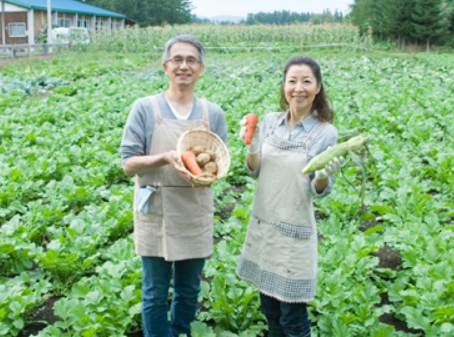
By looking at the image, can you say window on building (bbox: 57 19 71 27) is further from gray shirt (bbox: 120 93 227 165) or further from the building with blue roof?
gray shirt (bbox: 120 93 227 165)

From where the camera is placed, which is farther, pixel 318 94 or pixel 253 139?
pixel 318 94

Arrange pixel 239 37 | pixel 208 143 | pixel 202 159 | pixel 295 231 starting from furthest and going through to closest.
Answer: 1. pixel 239 37
2. pixel 208 143
3. pixel 202 159
4. pixel 295 231

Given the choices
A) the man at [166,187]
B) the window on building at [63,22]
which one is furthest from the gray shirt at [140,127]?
the window on building at [63,22]

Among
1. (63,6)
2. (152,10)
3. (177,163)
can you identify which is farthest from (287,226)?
(152,10)

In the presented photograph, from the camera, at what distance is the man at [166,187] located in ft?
9.66

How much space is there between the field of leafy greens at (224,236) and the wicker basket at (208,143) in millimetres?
654

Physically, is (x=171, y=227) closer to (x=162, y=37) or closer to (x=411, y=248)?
(x=411, y=248)

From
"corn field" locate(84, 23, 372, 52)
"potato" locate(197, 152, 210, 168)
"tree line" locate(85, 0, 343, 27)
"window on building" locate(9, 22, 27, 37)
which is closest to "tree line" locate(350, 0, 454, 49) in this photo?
"corn field" locate(84, 23, 372, 52)

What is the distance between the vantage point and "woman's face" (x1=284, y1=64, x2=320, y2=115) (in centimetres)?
288

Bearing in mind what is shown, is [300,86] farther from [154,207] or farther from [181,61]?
[154,207]

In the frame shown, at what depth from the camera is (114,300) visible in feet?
12.6

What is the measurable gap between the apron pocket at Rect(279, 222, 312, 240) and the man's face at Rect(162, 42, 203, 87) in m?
0.91

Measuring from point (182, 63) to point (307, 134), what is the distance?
754 millimetres

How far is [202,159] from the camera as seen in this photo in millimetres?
3000
